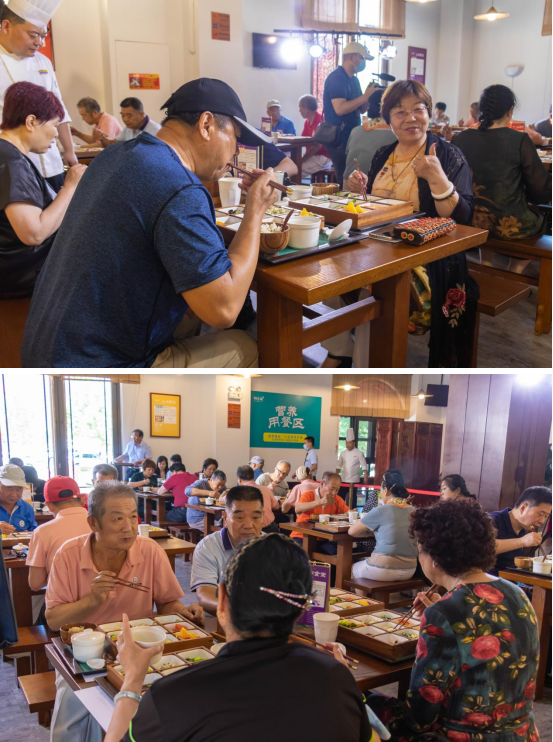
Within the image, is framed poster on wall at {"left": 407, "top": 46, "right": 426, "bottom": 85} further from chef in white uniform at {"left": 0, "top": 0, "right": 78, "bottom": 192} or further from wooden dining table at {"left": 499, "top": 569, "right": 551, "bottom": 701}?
wooden dining table at {"left": 499, "top": 569, "right": 551, "bottom": 701}

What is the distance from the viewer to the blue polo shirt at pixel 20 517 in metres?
3.48

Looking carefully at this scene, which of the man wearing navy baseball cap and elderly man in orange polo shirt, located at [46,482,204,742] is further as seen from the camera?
elderly man in orange polo shirt, located at [46,482,204,742]

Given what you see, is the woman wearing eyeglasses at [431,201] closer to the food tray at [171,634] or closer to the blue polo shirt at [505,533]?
the blue polo shirt at [505,533]

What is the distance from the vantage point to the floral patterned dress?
1.32 meters

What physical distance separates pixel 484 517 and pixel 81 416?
5.01 feet

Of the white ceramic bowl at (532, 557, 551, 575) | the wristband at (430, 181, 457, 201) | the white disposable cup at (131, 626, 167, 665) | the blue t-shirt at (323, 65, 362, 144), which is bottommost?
the white ceramic bowl at (532, 557, 551, 575)

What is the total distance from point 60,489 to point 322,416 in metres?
1.16

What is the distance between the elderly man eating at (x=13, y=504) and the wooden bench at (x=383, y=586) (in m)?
1.90

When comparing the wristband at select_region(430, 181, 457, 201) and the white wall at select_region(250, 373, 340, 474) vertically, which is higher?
the wristband at select_region(430, 181, 457, 201)

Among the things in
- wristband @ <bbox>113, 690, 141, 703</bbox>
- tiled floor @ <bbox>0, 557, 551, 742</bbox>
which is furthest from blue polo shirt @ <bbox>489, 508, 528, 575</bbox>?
wristband @ <bbox>113, 690, 141, 703</bbox>

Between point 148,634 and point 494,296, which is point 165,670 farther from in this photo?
point 494,296

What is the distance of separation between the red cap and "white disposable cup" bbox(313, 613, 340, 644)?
1.40m

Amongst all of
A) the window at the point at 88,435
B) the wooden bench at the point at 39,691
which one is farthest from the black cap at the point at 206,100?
the wooden bench at the point at 39,691

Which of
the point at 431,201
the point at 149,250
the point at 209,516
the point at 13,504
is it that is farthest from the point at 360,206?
the point at 209,516
